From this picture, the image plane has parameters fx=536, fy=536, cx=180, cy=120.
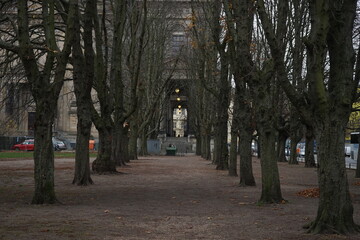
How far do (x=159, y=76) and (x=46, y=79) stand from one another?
36.7 metres

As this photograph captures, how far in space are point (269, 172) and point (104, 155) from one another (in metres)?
12.1

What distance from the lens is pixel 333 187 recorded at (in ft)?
30.2

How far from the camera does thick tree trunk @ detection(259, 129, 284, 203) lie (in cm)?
1410

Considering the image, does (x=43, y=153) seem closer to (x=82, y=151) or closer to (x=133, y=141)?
(x=82, y=151)

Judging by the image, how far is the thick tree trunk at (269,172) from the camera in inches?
555

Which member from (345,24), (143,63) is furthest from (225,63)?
(143,63)

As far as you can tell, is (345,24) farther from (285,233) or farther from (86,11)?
(86,11)

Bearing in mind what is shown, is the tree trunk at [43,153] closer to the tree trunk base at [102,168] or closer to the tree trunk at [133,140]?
the tree trunk base at [102,168]

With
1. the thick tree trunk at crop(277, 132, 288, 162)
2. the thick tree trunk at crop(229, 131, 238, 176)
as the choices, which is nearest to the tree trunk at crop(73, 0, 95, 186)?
the thick tree trunk at crop(229, 131, 238, 176)

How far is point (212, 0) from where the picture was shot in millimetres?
27766

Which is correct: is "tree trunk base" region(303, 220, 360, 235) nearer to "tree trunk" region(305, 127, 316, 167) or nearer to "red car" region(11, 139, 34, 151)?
"tree trunk" region(305, 127, 316, 167)

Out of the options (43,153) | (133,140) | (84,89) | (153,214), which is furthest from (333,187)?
(133,140)

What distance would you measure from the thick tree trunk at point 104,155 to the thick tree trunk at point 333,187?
15.8 metres

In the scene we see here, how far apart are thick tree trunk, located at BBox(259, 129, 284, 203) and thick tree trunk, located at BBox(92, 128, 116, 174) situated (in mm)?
11204
